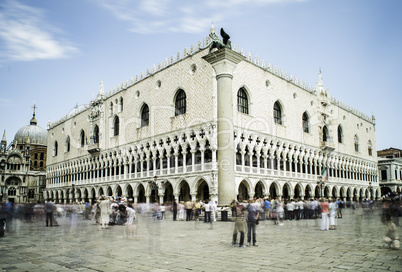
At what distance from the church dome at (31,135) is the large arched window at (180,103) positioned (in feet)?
183

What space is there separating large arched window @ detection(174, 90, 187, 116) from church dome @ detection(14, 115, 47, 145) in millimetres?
55786

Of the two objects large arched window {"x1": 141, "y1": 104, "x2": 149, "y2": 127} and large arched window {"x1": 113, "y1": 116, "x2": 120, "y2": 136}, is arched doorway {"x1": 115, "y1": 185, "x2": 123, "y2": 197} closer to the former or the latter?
large arched window {"x1": 113, "y1": 116, "x2": 120, "y2": 136}

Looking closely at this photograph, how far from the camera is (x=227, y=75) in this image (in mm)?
19203

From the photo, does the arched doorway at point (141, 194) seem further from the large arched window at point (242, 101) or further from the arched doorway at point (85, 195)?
the large arched window at point (242, 101)

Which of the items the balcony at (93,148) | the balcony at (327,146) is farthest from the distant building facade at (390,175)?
the balcony at (93,148)

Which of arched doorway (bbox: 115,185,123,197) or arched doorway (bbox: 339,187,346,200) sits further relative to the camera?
arched doorway (bbox: 339,187,346,200)

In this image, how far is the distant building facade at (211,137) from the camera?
26.4 meters

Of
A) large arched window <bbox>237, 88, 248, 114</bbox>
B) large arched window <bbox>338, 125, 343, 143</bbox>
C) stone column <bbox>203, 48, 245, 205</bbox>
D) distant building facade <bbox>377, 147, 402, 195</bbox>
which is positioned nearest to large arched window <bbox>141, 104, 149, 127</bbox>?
large arched window <bbox>237, 88, 248, 114</bbox>

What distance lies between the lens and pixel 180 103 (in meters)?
29.9

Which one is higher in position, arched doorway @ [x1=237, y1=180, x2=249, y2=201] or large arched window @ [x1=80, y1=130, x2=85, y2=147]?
large arched window @ [x1=80, y1=130, x2=85, y2=147]

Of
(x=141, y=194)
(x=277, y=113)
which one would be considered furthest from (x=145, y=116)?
(x=277, y=113)

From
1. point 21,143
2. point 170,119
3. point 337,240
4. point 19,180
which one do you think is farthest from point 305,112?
point 21,143

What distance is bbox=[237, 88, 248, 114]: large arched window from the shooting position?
2824cm

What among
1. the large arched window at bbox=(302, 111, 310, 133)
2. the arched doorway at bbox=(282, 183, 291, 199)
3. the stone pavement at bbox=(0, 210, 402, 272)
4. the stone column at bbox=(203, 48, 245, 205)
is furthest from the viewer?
the large arched window at bbox=(302, 111, 310, 133)
